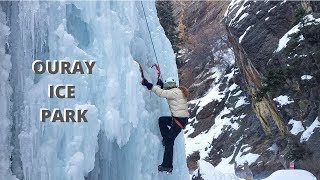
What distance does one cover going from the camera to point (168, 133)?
6.27 m

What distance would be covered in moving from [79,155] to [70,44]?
1.36 m

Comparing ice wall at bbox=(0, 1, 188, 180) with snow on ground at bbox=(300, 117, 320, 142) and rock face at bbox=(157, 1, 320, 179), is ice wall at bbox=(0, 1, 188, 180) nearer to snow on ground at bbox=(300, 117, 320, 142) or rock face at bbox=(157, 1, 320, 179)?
rock face at bbox=(157, 1, 320, 179)

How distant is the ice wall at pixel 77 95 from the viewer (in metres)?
5.80

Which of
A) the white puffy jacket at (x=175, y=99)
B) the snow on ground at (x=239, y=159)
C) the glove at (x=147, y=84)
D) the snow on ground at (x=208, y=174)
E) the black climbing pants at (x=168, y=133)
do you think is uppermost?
the glove at (x=147, y=84)

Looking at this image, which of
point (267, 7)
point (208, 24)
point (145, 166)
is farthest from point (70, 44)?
point (208, 24)

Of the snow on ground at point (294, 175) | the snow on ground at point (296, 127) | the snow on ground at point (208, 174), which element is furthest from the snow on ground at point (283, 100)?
the snow on ground at point (294, 175)

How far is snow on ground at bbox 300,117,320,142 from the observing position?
45.7ft

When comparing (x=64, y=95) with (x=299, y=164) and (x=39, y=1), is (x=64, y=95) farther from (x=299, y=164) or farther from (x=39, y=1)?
(x=299, y=164)

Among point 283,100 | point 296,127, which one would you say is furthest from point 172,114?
point 283,100

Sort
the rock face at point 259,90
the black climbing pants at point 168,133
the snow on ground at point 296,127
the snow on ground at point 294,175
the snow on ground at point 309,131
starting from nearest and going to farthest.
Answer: the black climbing pants at point 168,133 → the snow on ground at point 294,175 → the rock face at point 259,90 → the snow on ground at point 309,131 → the snow on ground at point 296,127

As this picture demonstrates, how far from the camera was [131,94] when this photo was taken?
5.92 meters

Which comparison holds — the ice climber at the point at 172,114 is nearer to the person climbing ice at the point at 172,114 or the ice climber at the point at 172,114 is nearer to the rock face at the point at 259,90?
the person climbing ice at the point at 172,114

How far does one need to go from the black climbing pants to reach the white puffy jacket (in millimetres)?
97

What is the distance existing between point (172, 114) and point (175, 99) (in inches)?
8.5
